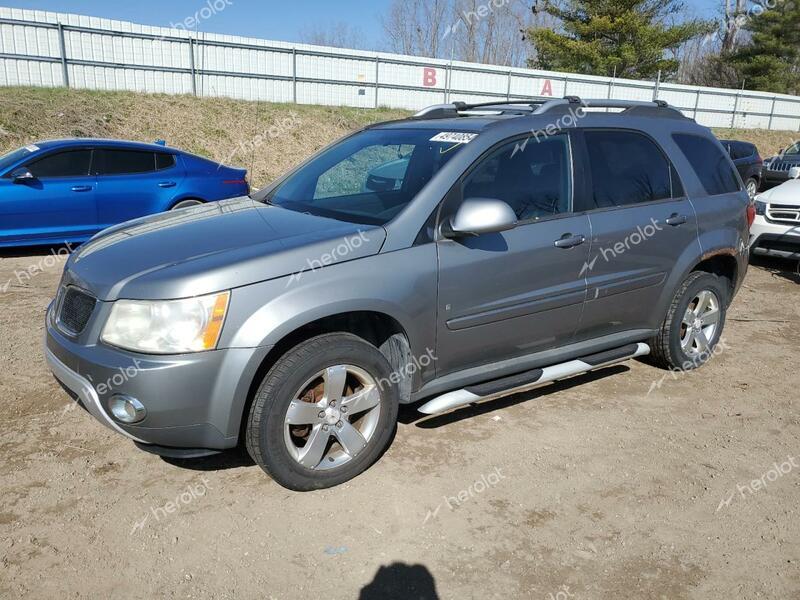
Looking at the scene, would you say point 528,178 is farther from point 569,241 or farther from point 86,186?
point 86,186

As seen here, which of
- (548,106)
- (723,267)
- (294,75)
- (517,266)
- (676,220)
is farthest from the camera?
(294,75)

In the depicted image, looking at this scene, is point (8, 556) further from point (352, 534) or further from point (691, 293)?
point (691, 293)

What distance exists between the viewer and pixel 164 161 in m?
8.70

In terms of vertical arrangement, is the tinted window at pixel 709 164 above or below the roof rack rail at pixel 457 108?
below

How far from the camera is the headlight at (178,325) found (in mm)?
2846

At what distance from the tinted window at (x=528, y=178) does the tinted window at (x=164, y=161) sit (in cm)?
621

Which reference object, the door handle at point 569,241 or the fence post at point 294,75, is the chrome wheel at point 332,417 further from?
the fence post at point 294,75

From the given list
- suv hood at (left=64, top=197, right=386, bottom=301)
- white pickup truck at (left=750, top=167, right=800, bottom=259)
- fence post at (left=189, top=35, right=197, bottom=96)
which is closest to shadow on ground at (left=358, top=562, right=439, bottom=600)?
suv hood at (left=64, top=197, right=386, bottom=301)

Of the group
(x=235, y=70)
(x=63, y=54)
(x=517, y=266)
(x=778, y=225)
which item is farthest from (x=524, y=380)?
(x=235, y=70)

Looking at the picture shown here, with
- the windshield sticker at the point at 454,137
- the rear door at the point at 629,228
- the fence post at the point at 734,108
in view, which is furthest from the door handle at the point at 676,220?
the fence post at the point at 734,108

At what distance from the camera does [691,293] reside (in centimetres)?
469

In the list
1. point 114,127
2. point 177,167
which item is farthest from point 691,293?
point 114,127

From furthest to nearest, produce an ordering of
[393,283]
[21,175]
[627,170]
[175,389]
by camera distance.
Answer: [21,175], [627,170], [393,283], [175,389]

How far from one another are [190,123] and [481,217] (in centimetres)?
1717
